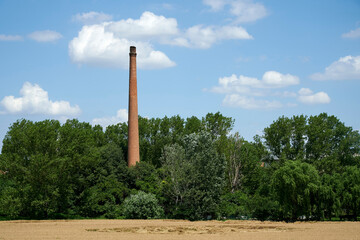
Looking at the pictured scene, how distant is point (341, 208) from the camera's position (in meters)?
46.9

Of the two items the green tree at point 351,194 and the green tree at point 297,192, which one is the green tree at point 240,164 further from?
the green tree at point 351,194

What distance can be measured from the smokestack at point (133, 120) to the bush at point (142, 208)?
12.9 metres

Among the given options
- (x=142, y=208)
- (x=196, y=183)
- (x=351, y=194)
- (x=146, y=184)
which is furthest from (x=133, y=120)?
(x=351, y=194)

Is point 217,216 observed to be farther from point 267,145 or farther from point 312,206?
point 267,145

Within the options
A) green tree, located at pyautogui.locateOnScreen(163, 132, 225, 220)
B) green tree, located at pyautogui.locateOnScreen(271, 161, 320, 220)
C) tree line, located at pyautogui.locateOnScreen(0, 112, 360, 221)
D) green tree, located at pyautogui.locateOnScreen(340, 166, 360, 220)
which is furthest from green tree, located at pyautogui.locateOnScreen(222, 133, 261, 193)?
green tree, located at pyautogui.locateOnScreen(340, 166, 360, 220)

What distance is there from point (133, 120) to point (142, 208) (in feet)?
58.8

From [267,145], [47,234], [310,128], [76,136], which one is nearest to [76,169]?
[76,136]

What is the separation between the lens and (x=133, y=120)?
211 ft

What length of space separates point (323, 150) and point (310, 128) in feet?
12.8

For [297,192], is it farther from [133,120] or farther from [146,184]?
[133,120]

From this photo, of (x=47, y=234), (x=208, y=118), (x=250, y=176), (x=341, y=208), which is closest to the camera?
(x=47, y=234)

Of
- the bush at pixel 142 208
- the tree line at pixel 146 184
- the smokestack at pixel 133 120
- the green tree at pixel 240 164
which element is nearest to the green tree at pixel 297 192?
the tree line at pixel 146 184

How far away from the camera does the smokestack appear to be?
63219 mm

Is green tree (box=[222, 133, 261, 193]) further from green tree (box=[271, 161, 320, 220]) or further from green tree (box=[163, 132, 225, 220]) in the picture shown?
green tree (box=[271, 161, 320, 220])
